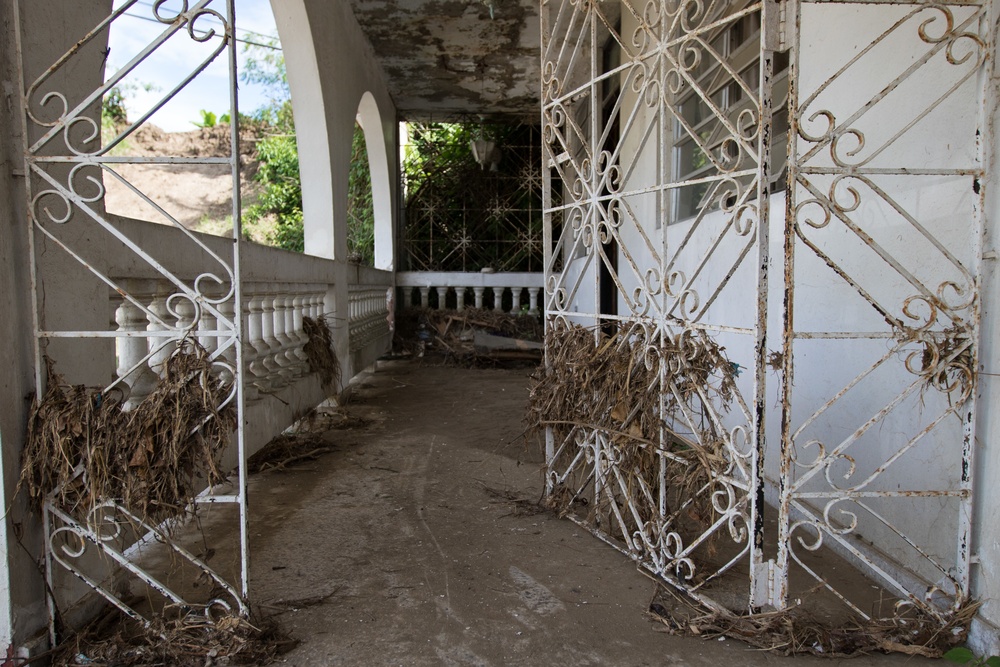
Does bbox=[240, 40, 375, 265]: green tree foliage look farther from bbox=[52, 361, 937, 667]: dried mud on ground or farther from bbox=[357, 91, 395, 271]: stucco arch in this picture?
bbox=[52, 361, 937, 667]: dried mud on ground

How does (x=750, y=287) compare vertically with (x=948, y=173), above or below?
below

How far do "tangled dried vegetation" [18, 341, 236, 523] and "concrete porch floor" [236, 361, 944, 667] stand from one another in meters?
0.63

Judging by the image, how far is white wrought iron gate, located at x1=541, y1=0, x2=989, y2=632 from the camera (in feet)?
6.64

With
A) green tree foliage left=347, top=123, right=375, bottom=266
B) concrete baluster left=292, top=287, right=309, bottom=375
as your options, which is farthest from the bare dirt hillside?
concrete baluster left=292, top=287, right=309, bottom=375

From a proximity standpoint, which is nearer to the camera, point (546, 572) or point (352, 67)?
point (546, 572)

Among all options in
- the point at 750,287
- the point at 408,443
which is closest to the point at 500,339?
the point at 408,443

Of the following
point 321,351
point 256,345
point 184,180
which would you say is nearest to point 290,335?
point 321,351

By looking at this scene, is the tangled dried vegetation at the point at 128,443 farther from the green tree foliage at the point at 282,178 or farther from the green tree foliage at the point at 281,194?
the green tree foliage at the point at 281,194

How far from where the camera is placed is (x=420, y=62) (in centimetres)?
843

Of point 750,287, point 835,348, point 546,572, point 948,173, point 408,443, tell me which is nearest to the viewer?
point 948,173

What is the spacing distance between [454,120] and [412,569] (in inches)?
373

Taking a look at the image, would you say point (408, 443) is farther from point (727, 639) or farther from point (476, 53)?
point (476, 53)

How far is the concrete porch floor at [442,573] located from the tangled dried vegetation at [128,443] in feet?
2.08

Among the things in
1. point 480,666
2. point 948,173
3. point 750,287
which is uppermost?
point 948,173
